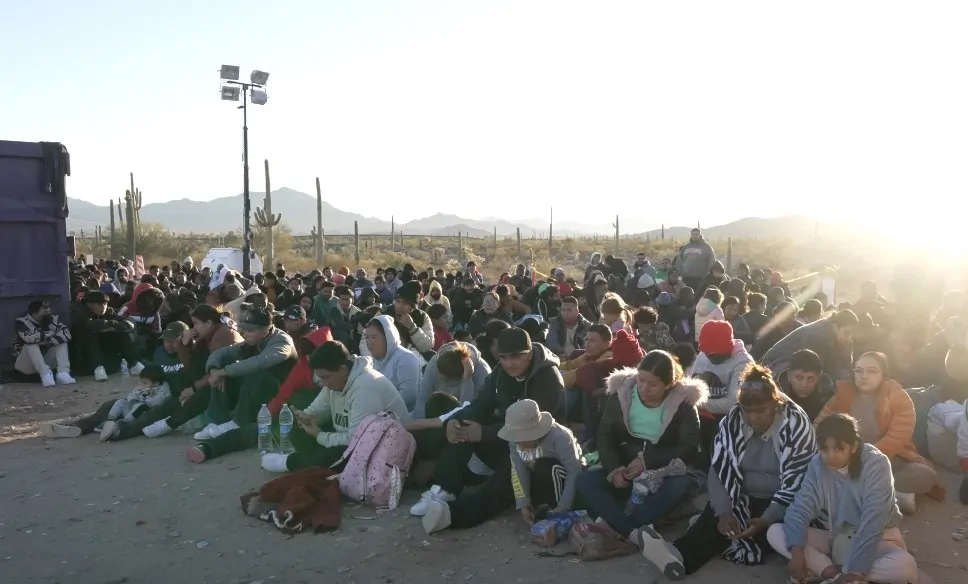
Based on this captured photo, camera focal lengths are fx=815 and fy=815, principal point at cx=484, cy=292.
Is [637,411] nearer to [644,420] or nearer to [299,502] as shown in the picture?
[644,420]

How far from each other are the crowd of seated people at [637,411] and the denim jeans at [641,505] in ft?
0.04

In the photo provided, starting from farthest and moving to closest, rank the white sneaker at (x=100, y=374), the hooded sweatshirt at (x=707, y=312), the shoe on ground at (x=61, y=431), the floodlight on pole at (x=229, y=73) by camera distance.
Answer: the floodlight on pole at (x=229, y=73)
the white sneaker at (x=100, y=374)
the hooded sweatshirt at (x=707, y=312)
the shoe on ground at (x=61, y=431)

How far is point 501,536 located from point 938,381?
407cm

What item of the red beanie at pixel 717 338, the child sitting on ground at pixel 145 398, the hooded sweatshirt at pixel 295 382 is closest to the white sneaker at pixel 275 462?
the hooded sweatshirt at pixel 295 382

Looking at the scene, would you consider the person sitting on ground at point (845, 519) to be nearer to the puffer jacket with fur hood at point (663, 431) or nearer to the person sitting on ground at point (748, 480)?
the person sitting on ground at point (748, 480)

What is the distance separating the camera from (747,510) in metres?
4.86

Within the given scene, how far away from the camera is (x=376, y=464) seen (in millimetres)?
5906

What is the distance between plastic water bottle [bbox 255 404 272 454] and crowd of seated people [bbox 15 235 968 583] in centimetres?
18

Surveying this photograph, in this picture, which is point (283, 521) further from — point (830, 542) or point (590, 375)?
point (830, 542)

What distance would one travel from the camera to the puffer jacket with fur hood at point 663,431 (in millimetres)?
5164

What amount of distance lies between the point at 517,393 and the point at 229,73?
74.7 ft

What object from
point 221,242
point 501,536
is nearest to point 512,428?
point 501,536

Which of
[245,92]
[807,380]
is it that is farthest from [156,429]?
[245,92]

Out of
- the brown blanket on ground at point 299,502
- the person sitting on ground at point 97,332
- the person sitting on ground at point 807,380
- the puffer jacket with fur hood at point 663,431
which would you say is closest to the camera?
the puffer jacket with fur hood at point 663,431
